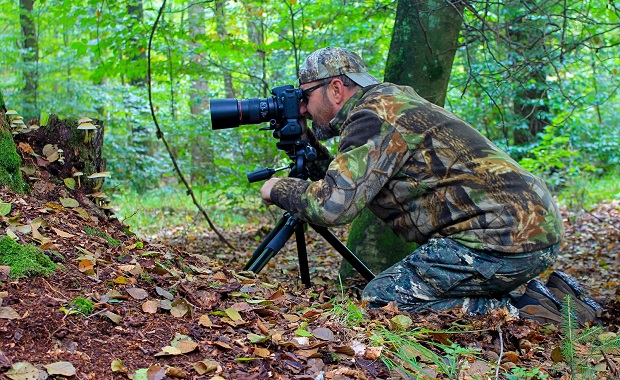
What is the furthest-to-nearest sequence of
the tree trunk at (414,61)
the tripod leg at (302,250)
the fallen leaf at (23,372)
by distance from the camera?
the tree trunk at (414,61) → the tripod leg at (302,250) → the fallen leaf at (23,372)

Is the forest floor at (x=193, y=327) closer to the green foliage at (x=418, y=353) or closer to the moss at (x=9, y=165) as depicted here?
the green foliage at (x=418, y=353)

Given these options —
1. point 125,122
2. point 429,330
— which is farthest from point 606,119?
point 429,330

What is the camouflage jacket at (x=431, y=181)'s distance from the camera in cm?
282

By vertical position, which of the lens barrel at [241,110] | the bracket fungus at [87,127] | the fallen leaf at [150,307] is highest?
the lens barrel at [241,110]

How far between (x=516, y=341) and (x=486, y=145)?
1064mm

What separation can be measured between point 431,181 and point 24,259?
6.48 feet

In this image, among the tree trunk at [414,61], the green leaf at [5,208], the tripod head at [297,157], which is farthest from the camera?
the tree trunk at [414,61]

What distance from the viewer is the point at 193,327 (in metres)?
2.04

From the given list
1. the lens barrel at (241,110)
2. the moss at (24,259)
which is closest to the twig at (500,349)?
the lens barrel at (241,110)

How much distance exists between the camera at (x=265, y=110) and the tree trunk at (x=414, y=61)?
1.35m

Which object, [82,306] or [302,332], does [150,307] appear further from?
[302,332]

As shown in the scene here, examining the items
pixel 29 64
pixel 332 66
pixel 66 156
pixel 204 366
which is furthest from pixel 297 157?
pixel 29 64

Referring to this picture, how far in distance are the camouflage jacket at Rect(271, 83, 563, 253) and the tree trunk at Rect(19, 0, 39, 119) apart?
7.50 metres

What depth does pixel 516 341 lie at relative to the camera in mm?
2473
